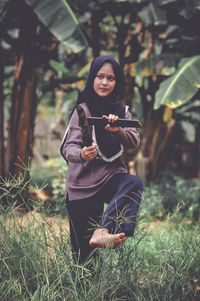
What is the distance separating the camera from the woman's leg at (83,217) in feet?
9.36

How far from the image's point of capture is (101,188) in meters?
2.81

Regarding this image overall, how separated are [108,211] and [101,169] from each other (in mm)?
284

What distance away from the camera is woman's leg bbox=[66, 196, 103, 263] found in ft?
9.36

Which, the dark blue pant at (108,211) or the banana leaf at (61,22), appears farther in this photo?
the banana leaf at (61,22)

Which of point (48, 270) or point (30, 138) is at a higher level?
point (30, 138)

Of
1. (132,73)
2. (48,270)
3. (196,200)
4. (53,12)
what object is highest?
(53,12)

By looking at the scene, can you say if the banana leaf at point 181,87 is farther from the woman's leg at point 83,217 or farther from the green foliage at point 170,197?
the woman's leg at point 83,217

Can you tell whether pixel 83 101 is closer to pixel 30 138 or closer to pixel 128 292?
pixel 128 292

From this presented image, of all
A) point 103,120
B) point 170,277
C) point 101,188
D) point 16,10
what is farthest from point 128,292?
point 16,10

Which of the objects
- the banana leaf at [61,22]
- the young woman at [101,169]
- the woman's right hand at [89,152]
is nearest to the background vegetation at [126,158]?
the banana leaf at [61,22]

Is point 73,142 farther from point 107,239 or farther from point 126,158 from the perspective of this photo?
point 126,158

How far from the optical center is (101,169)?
2.81 meters

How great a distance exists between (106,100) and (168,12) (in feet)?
16.4

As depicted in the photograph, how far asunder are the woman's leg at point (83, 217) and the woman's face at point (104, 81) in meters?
0.66
